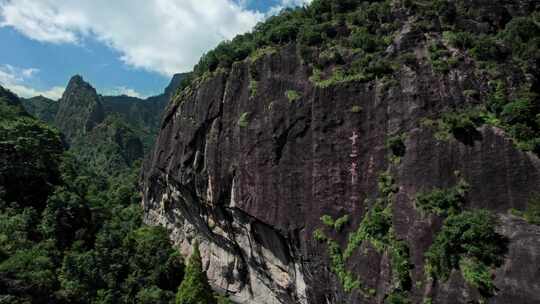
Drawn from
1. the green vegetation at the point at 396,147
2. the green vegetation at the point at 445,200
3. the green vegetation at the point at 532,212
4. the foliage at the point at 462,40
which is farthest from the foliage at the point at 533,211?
the foliage at the point at 462,40

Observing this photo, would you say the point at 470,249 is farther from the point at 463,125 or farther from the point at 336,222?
the point at 336,222

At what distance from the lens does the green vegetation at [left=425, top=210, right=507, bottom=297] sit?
1282 cm

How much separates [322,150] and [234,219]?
28.9 feet

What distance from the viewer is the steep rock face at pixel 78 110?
3922 inches

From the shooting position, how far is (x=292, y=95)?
21828 millimetres

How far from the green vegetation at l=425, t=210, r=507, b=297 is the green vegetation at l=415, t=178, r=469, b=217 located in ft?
1.59

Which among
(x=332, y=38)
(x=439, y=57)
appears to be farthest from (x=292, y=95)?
(x=439, y=57)

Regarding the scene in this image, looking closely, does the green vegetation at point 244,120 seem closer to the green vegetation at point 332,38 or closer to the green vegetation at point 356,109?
the green vegetation at point 332,38

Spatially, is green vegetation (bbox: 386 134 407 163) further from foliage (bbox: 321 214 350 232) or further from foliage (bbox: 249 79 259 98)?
foliage (bbox: 249 79 259 98)

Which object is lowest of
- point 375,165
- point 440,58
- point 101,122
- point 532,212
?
point 532,212

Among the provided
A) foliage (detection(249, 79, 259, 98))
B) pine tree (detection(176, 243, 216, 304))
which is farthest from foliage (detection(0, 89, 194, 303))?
foliage (detection(249, 79, 259, 98))

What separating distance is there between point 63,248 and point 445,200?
96.7 feet

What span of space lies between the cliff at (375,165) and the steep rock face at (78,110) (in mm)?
85707

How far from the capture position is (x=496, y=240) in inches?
517
